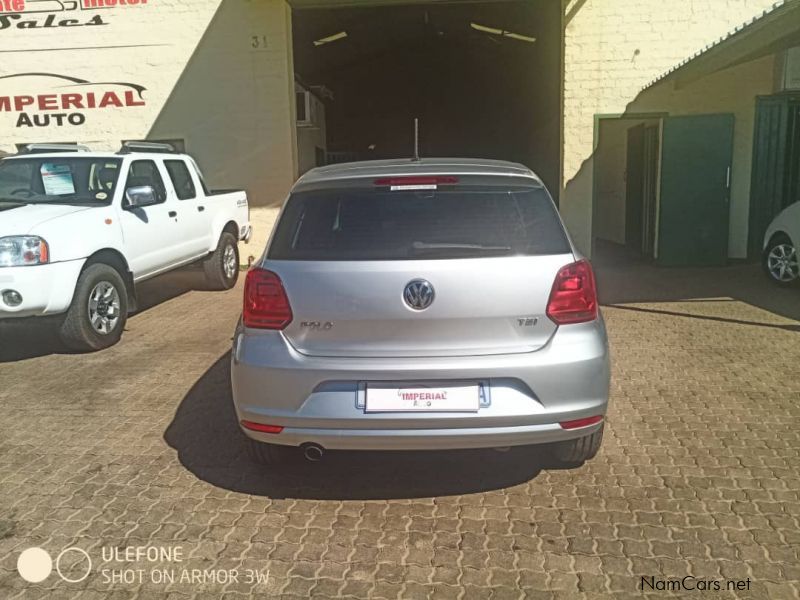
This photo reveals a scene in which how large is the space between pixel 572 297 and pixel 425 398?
0.87 metres

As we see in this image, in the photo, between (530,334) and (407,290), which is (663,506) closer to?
(530,334)

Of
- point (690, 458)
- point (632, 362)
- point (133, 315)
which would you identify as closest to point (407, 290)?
point (690, 458)

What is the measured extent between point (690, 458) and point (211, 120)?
32.7 feet

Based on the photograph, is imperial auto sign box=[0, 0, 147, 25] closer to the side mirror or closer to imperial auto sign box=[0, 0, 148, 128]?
imperial auto sign box=[0, 0, 148, 128]

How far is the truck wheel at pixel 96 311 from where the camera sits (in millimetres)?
6211

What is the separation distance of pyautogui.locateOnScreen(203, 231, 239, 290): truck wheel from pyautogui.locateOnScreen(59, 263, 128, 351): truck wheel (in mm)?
2635

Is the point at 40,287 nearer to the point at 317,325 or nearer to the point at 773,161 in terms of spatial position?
the point at 317,325

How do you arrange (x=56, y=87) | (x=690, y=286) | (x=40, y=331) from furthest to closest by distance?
(x=56, y=87) → (x=690, y=286) → (x=40, y=331)

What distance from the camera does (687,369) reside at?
18.5 feet

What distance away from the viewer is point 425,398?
317 cm

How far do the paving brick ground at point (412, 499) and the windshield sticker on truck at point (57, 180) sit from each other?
7.61 feet

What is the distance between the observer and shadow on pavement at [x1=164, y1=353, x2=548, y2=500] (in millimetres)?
3680

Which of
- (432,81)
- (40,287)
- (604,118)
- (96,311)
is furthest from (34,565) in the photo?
(432,81)

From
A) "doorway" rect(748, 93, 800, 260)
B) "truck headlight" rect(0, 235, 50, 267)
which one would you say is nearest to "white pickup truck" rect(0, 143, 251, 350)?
"truck headlight" rect(0, 235, 50, 267)
